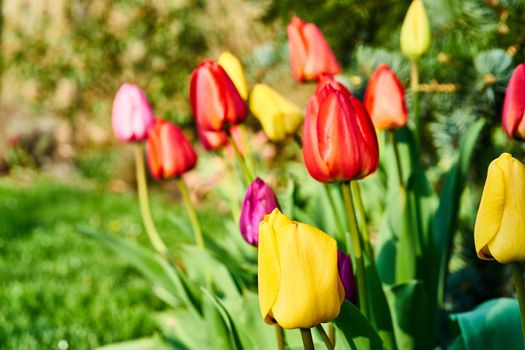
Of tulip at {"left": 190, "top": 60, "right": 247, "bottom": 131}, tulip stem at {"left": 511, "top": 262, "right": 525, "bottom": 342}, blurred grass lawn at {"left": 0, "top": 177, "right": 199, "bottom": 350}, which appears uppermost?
tulip at {"left": 190, "top": 60, "right": 247, "bottom": 131}

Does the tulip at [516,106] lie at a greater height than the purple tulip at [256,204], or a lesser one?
greater

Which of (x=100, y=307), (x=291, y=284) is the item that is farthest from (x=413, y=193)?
(x=100, y=307)

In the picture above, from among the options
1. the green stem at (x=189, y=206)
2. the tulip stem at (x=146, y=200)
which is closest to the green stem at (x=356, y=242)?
the green stem at (x=189, y=206)

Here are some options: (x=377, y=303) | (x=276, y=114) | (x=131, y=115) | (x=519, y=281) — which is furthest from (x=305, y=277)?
(x=131, y=115)

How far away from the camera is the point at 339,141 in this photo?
87cm

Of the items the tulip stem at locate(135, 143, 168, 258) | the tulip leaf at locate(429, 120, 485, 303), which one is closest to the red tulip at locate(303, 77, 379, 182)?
the tulip leaf at locate(429, 120, 485, 303)

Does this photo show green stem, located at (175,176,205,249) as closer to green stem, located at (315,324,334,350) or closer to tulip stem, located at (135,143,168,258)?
tulip stem, located at (135,143,168,258)

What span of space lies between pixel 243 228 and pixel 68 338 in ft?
4.11

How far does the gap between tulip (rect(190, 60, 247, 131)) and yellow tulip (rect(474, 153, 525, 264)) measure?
1.65 ft

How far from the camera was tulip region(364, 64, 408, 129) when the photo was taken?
1.17 metres

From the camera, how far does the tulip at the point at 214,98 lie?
1124mm

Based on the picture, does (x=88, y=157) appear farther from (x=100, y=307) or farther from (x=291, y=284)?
(x=291, y=284)

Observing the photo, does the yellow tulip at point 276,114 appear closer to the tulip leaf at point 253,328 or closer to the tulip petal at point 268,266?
the tulip leaf at point 253,328

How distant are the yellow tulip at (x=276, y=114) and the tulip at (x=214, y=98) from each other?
0.30 feet
